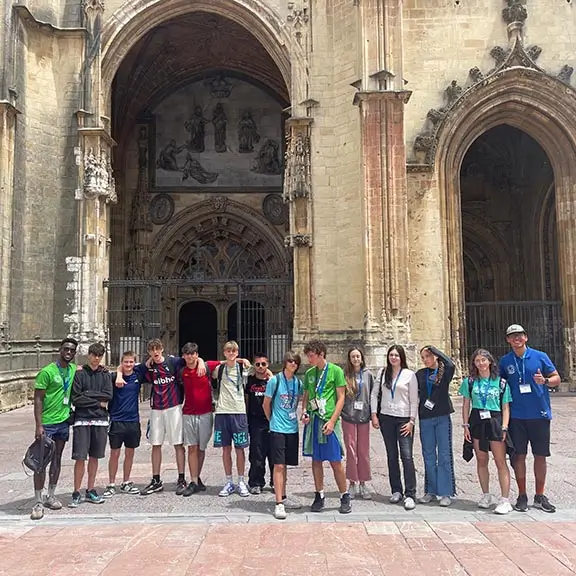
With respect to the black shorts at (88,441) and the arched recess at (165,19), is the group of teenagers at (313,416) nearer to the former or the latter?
the black shorts at (88,441)

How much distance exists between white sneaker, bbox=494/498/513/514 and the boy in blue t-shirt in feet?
5.61

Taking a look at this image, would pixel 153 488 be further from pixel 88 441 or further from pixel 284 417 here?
pixel 284 417

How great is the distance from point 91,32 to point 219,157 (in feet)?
23.6

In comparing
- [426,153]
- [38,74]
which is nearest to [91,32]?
[38,74]

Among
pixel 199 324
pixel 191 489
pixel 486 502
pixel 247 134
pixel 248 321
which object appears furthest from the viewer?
pixel 199 324

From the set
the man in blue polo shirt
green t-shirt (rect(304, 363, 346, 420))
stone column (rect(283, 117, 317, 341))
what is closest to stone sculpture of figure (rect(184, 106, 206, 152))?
stone column (rect(283, 117, 317, 341))

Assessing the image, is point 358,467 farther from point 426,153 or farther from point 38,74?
point 38,74

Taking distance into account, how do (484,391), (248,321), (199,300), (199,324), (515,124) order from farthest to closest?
1. (199,324)
2. (199,300)
3. (248,321)
4. (515,124)
5. (484,391)

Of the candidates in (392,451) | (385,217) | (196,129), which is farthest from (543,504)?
(196,129)

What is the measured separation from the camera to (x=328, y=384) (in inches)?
219

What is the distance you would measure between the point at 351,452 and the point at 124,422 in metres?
2.24

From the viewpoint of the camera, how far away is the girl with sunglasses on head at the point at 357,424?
Answer: 584 centimetres

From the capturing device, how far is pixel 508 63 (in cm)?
1476

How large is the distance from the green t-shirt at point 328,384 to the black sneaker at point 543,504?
194cm
